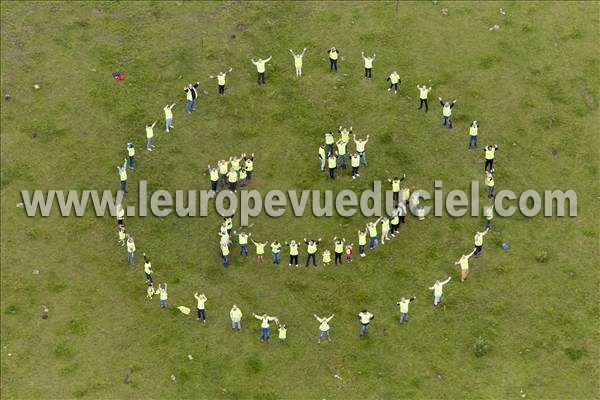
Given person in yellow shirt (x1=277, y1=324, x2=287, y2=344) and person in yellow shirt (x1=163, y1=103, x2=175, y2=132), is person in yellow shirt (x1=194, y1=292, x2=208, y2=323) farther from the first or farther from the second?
person in yellow shirt (x1=163, y1=103, x2=175, y2=132)

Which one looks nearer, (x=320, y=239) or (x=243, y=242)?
(x=243, y=242)

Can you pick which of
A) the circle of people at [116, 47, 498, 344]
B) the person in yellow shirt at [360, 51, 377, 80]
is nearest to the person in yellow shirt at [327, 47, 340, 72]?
the circle of people at [116, 47, 498, 344]

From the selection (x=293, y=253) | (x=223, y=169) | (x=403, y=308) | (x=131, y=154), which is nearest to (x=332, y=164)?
(x=223, y=169)

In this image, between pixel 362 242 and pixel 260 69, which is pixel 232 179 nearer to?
pixel 362 242

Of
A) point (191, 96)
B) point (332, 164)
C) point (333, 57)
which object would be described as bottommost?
point (332, 164)

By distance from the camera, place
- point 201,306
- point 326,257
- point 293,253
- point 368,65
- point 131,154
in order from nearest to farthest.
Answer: point 201,306
point 293,253
point 326,257
point 131,154
point 368,65

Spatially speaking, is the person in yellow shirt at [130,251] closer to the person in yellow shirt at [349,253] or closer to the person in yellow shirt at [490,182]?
the person in yellow shirt at [349,253]

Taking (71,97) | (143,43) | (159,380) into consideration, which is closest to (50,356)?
(159,380)

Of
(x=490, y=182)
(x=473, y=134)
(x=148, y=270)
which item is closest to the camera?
(x=148, y=270)
